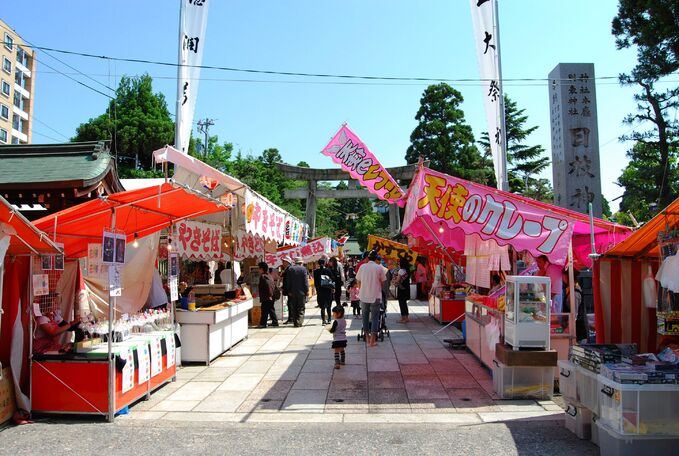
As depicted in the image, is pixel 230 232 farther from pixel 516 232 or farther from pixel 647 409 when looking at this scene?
pixel 647 409

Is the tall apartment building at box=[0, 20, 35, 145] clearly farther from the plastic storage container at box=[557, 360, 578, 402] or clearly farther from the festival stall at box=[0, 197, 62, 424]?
the plastic storage container at box=[557, 360, 578, 402]

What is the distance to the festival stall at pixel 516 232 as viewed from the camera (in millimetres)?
6719

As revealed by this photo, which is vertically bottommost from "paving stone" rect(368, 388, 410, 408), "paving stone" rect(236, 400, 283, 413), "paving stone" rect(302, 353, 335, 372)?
"paving stone" rect(236, 400, 283, 413)

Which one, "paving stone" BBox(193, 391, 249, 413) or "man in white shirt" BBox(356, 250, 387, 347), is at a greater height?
"man in white shirt" BBox(356, 250, 387, 347)

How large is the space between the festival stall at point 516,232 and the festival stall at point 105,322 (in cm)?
353

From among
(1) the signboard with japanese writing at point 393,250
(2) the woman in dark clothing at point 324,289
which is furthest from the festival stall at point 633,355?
(1) the signboard with japanese writing at point 393,250

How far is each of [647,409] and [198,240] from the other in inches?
419

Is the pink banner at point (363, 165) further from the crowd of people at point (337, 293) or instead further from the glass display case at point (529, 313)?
the glass display case at point (529, 313)

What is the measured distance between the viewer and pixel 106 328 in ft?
21.8

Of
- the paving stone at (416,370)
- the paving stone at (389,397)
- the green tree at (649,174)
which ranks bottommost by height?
the paving stone at (389,397)

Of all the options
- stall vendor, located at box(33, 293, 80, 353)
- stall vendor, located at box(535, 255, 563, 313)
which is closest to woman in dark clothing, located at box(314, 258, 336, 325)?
stall vendor, located at box(535, 255, 563, 313)

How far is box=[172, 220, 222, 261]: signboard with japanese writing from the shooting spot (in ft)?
39.4

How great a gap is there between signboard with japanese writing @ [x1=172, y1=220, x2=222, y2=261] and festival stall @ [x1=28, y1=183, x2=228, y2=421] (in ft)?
10.7

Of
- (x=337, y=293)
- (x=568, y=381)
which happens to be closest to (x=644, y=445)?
(x=568, y=381)
